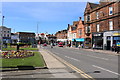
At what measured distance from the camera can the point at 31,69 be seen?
31.3 feet

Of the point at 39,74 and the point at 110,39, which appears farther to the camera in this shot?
the point at 110,39

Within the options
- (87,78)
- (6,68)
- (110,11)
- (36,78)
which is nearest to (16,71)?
(6,68)

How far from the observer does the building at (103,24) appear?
3003cm

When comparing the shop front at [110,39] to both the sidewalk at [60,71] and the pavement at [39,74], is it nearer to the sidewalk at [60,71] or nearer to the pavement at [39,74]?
the sidewalk at [60,71]

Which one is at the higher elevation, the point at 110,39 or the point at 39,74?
the point at 110,39

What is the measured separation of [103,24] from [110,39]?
4.71 meters

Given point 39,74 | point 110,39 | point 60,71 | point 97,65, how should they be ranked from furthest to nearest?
1. point 110,39
2. point 97,65
3. point 60,71
4. point 39,74

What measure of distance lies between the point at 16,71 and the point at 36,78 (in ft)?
7.13

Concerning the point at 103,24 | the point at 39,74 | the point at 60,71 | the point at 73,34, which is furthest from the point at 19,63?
the point at 73,34

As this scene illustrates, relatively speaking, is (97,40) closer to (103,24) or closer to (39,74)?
(103,24)

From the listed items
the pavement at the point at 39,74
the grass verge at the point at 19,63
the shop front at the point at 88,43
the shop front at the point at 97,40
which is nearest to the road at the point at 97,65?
the pavement at the point at 39,74

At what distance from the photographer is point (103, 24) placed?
112 ft

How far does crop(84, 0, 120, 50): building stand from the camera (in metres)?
30.0

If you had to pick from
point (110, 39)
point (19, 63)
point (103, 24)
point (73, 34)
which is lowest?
point (19, 63)
